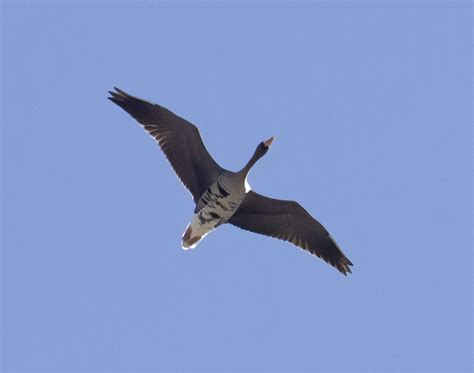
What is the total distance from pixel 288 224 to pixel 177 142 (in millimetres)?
3254

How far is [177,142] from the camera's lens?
2606 centimetres

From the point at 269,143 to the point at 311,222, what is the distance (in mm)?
2414

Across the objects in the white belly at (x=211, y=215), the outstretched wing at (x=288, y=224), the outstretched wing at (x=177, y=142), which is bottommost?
the white belly at (x=211, y=215)

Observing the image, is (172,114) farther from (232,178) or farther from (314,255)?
(314,255)

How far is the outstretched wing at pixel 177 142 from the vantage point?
25875 mm

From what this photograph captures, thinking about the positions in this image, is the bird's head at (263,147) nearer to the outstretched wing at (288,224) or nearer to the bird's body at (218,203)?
the bird's body at (218,203)

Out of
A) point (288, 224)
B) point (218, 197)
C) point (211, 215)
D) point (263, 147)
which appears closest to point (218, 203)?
point (218, 197)

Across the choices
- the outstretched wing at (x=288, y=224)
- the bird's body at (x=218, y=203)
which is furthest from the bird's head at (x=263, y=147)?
the outstretched wing at (x=288, y=224)

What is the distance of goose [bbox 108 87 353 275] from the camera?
25.2 m

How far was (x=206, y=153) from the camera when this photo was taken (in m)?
25.8

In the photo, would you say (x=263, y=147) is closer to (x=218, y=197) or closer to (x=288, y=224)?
(x=218, y=197)

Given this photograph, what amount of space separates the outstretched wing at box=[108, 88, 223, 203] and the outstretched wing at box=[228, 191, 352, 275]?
1104 millimetres

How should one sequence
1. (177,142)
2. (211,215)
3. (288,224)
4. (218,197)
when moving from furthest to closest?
(288,224) → (177,142) → (211,215) → (218,197)

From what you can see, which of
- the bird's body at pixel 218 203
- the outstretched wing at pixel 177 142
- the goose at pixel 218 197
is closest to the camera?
the bird's body at pixel 218 203
